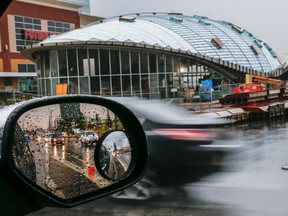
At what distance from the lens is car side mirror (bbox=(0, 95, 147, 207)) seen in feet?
4.06

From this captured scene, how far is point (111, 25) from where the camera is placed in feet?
128

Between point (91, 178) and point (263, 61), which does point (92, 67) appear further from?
point (91, 178)

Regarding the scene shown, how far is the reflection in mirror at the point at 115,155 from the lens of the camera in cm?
168

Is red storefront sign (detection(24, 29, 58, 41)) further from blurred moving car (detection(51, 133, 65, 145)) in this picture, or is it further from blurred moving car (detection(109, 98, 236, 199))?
blurred moving car (detection(51, 133, 65, 145))

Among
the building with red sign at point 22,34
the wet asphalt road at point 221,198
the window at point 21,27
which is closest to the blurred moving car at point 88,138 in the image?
the wet asphalt road at point 221,198

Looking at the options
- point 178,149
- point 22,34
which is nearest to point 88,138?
point 178,149

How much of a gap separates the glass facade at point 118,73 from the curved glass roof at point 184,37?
134 centimetres

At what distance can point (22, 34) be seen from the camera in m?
49.7

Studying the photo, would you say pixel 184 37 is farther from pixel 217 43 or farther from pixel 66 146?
pixel 66 146

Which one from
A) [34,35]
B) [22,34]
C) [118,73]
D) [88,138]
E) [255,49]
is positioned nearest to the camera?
[88,138]

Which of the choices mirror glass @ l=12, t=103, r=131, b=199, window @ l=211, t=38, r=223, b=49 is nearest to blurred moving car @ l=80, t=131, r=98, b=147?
mirror glass @ l=12, t=103, r=131, b=199

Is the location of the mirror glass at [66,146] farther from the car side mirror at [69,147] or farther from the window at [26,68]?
the window at [26,68]

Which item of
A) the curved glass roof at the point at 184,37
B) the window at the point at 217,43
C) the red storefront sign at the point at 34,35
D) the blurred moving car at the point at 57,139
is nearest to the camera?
the blurred moving car at the point at 57,139

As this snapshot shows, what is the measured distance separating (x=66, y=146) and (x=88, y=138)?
0.40ft
